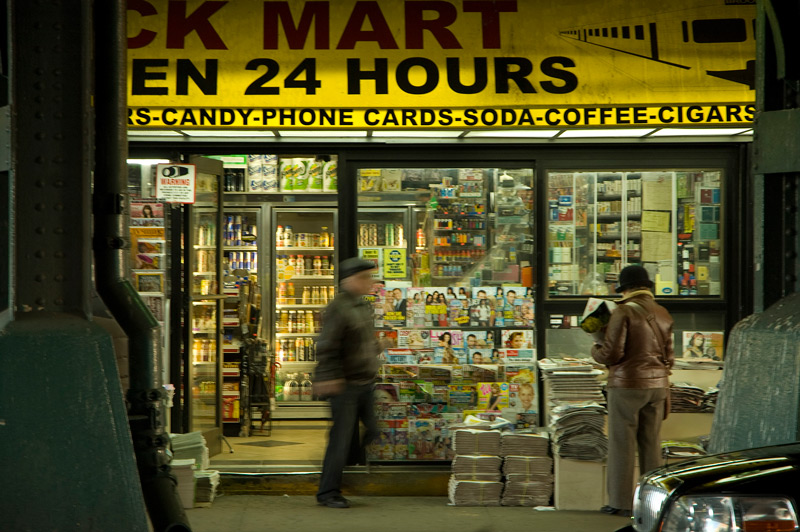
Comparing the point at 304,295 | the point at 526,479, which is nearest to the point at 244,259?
the point at 304,295

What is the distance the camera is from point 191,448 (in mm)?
7461

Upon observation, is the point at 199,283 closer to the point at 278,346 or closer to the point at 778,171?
the point at 278,346

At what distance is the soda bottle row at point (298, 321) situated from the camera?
1134cm

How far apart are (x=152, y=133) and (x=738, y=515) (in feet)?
19.6

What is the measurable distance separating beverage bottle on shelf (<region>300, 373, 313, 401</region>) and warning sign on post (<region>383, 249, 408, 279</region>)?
364 centimetres

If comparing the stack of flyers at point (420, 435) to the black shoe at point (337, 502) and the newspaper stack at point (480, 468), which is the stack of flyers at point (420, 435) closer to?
the newspaper stack at point (480, 468)

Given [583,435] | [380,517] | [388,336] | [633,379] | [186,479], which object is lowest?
[380,517]

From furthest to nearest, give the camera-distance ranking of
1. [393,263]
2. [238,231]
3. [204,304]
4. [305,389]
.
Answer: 1. [305,389]
2. [238,231]
3. [204,304]
4. [393,263]

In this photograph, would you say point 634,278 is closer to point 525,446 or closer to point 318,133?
point 525,446

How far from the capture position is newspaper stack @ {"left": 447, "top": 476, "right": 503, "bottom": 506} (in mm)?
7305

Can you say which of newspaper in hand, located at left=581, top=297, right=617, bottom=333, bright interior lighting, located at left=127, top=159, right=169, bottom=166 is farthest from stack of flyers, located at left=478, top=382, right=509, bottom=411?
bright interior lighting, located at left=127, top=159, right=169, bottom=166

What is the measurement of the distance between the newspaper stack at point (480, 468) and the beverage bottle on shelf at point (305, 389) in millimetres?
4178

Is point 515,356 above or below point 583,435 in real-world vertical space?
above

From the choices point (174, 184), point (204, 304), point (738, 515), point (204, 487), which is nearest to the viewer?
point (738, 515)
